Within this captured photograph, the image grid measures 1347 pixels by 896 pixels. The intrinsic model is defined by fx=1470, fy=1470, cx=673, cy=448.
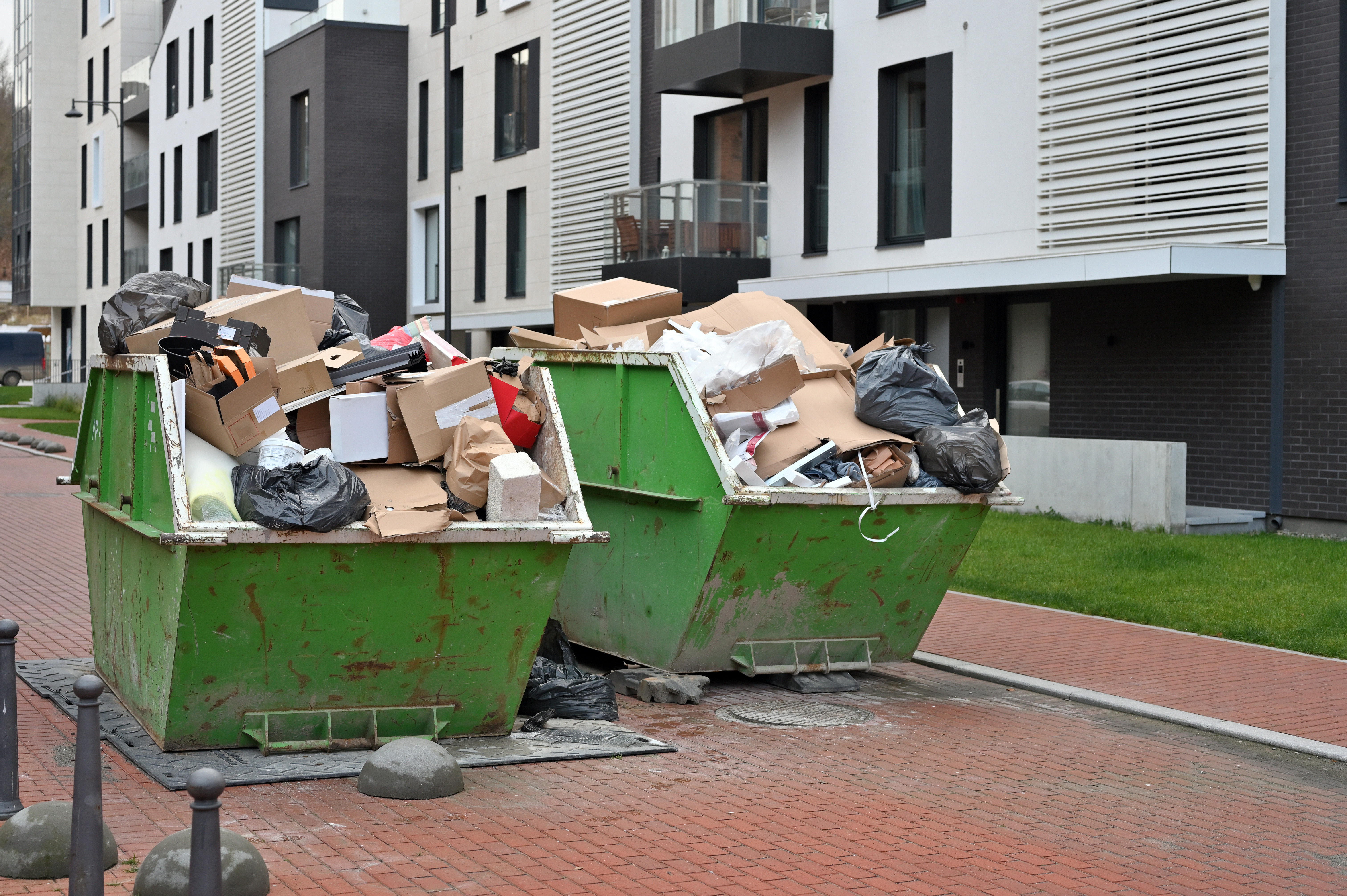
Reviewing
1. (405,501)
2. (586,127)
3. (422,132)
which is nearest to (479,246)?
(422,132)

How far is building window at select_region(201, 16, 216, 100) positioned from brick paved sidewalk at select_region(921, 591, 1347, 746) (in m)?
39.9

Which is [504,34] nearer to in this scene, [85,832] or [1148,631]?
[1148,631]

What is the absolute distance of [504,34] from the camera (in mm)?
31875

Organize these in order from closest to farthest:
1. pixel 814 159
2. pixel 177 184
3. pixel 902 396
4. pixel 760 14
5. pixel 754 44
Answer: pixel 902 396 < pixel 754 44 < pixel 760 14 < pixel 814 159 < pixel 177 184

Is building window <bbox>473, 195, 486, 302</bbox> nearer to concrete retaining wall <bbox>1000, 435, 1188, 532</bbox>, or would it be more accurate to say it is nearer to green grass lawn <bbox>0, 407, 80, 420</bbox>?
green grass lawn <bbox>0, 407, 80, 420</bbox>

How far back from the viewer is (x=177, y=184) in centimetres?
4884

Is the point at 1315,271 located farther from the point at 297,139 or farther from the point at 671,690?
the point at 297,139

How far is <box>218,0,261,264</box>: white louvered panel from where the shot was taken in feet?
136

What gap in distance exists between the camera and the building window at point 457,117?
34.1 m

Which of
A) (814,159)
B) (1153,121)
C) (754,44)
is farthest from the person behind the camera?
(814,159)

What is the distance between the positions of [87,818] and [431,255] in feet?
109

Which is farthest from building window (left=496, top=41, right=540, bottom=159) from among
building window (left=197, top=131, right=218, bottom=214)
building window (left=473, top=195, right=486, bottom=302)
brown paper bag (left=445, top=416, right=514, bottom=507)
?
brown paper bag (left=445, top=416, right=514, bottom=507)

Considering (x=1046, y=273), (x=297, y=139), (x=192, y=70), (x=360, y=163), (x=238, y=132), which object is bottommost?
(x=1046, y=273)

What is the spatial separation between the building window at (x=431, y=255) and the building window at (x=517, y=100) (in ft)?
14.6
